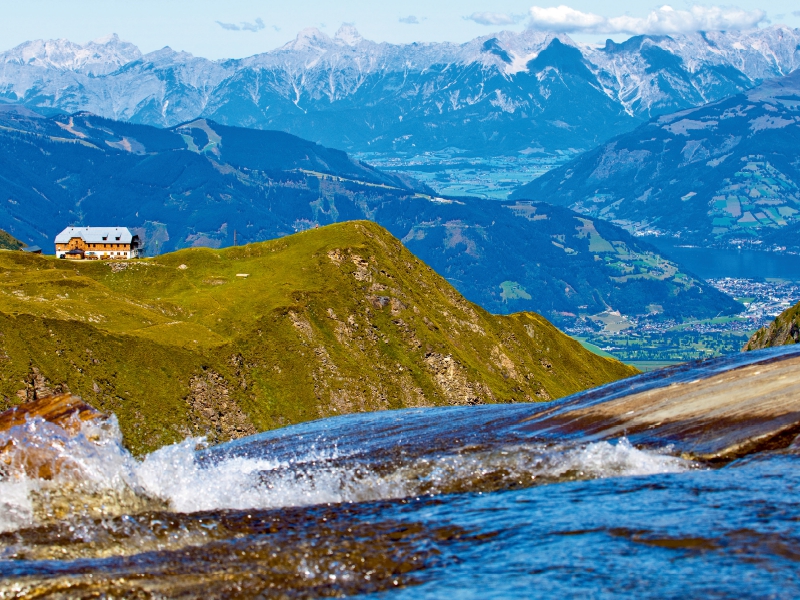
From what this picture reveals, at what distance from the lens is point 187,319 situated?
133750 millimetres

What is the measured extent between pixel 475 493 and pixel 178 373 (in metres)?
77.9

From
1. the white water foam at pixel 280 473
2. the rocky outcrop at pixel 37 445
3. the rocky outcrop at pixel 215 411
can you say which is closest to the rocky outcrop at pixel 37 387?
the rocky outcrop at pixel 215 411

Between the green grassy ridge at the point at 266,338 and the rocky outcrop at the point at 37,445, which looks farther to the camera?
the green grassy ridge at the point at 266,338

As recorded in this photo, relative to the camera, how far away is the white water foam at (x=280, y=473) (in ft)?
137

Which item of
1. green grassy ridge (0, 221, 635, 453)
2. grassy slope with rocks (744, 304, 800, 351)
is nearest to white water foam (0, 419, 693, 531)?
green grassy ridge (0, 221, 635, 453)

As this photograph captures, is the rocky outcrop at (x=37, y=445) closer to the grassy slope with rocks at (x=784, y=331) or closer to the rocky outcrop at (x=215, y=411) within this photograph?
the rocky outcrop at (x=215, y=411)

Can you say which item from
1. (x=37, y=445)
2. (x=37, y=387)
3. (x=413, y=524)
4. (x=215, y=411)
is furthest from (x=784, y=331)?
(x=37, y=445)

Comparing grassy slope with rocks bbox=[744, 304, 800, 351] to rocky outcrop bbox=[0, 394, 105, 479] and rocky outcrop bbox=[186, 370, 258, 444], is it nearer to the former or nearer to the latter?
rocky outcrop bbox=[186, 370, 258, 444]

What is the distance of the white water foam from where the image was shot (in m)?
41.6

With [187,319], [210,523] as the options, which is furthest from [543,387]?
[210,523]

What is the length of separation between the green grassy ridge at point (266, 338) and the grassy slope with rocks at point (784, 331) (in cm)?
3415

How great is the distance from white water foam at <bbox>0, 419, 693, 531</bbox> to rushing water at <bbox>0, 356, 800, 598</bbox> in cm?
12

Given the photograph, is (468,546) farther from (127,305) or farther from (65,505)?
(127,305)

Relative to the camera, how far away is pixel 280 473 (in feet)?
177
